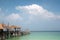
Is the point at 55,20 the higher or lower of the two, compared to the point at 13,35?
higher

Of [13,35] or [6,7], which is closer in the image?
[6,7]

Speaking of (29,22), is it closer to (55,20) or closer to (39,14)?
(39,14)

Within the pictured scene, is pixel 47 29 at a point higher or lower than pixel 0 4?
lower

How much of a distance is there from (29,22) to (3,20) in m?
0.74

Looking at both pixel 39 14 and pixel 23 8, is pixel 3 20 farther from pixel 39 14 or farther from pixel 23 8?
pixel 39 14

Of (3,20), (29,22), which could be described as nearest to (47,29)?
(29,22)

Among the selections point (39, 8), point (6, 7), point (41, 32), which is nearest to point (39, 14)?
point (39, 8)

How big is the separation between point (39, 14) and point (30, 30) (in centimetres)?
54

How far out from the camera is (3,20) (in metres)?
5.39

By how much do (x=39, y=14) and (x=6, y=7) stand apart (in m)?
0.95

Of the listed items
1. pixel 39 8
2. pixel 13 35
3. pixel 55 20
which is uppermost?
pixel 39 8

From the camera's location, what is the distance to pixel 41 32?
5426mm

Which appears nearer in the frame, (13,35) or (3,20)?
(3,20)

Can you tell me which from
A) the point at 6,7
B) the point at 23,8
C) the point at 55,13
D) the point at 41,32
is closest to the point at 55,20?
the point at 55,13
